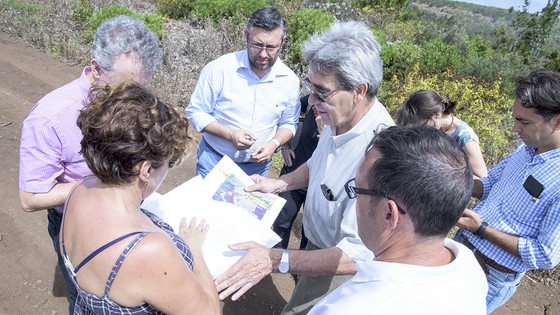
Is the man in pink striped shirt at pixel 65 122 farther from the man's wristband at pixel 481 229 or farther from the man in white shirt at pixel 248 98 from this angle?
the man's wristband at pixel 481 229

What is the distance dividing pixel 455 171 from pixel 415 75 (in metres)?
6.23

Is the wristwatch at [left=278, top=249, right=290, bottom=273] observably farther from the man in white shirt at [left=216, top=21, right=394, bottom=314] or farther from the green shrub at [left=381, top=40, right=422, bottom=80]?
the green shrub at [left=381, top=40, right=422, bottom=80]

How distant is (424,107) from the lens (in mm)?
3217

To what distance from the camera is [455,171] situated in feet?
4.01

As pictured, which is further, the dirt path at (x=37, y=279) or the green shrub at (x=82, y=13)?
the green shrub at (x=82, y=13)

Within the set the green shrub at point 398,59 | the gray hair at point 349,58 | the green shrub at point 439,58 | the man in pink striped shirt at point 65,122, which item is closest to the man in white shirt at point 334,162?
the gray hair at point 349,58

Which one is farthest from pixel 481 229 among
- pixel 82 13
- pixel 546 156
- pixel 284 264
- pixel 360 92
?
pixel 82 13

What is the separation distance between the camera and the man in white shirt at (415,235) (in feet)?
3.73

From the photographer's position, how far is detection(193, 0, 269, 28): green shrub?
931cm

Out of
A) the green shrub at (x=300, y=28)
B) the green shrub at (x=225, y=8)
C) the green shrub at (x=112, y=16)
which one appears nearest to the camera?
the green shrub at (x=300, y=28)

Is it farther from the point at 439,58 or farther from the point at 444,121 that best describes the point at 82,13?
the point at 444,121

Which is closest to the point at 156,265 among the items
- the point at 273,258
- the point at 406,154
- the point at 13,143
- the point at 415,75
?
the point at 273,258

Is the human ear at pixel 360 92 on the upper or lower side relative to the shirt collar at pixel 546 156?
upper

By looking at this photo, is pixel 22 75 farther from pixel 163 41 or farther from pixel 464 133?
pixel 464 133
